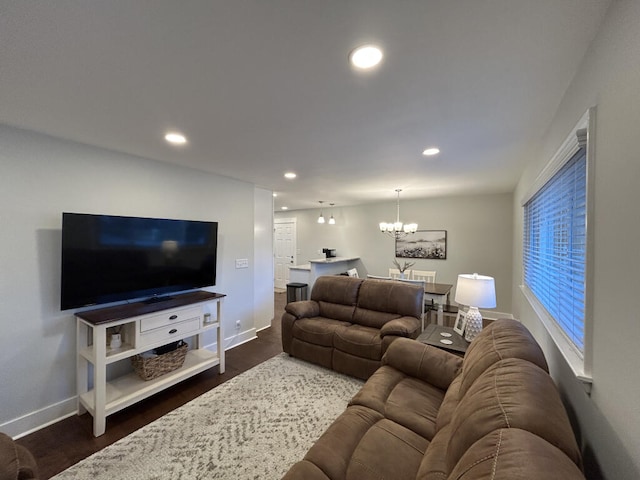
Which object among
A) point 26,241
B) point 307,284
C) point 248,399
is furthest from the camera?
point 307,284

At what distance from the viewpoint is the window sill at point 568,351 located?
3.50ft

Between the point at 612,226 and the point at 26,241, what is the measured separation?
3.66m

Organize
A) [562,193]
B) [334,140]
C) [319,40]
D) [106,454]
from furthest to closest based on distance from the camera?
[334,140]
[106,454]
[562,193]
[319,40]

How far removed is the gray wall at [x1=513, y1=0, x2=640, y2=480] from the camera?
79 centimetres

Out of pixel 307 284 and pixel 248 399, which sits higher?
pixel 307 284

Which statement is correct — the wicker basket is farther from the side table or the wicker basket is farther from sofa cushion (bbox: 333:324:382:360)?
the side table

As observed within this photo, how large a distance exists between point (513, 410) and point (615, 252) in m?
0.66

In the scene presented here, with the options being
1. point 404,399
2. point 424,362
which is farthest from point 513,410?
point 424,362

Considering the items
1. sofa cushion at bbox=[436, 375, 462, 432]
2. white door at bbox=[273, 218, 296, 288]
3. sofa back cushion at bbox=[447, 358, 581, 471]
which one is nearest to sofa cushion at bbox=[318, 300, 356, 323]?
sofa cushion at bbox=[436, 375, 462, 432]

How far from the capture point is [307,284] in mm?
5527

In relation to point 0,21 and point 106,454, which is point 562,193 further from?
point 106,454

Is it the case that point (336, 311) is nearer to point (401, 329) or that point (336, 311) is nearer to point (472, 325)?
point (401, 329)

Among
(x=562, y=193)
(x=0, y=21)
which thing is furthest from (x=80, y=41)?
(x=562, y=193)

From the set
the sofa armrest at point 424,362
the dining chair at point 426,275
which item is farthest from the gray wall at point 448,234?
the sofa armrest at point 424,362
